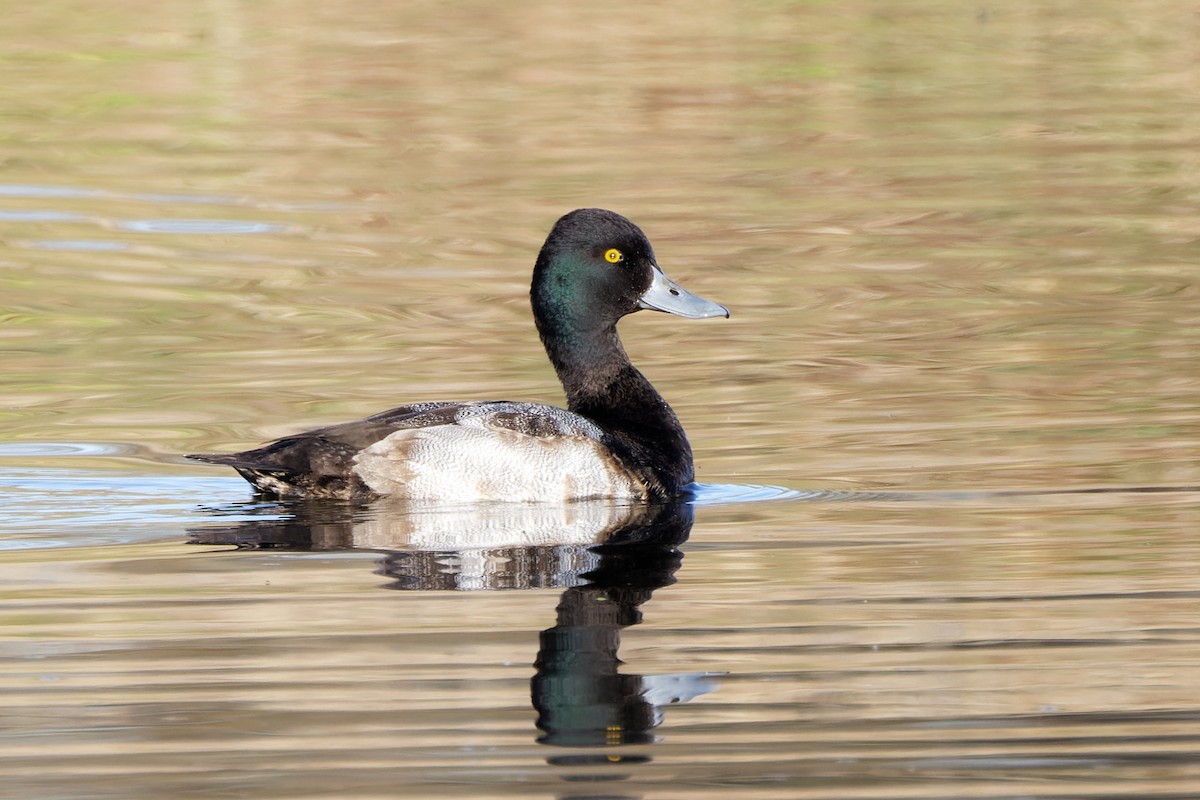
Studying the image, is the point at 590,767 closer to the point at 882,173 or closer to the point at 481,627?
the point at 481,627

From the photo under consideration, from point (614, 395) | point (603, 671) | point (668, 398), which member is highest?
point (614, 395)

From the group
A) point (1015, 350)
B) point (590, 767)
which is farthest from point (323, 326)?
point (590, 767)

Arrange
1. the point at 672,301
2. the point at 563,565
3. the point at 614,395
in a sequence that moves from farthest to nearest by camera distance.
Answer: the point at 672,301, the point at 614,395, the point at 563,565

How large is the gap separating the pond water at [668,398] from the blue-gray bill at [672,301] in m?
0.54

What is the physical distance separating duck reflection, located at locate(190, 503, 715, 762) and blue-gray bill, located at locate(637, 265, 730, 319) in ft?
4.69

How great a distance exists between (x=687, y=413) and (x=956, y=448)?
4.81ft

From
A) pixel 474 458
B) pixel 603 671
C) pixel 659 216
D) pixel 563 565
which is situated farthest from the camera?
pixel 659 216

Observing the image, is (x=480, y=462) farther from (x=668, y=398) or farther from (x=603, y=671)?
(x=603, y=671)

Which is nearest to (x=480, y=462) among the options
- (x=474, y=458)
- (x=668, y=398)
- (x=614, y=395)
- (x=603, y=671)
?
(x=474, y=458)

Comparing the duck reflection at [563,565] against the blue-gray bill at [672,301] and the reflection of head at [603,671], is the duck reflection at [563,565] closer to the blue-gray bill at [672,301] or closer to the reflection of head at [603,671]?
the reflection of head at [603,671]

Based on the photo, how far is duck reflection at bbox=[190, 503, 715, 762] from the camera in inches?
221

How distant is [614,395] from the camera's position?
9.26 metres

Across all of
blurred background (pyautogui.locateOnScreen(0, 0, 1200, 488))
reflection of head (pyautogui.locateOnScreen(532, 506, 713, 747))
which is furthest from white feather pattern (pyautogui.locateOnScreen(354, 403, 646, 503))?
reflection of head (pyautogui.locateOnScreen(532, 506, 713, 747))

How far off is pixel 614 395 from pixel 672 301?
→ 592 mm
